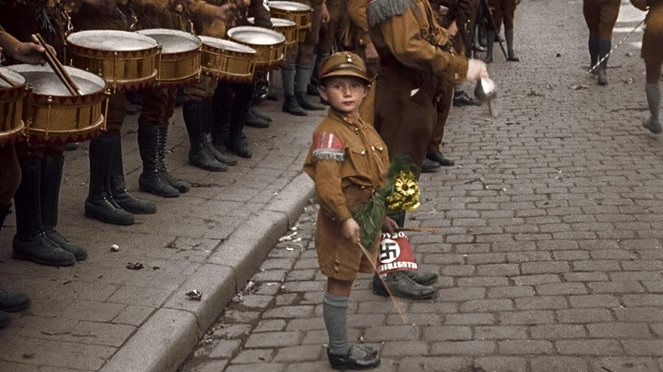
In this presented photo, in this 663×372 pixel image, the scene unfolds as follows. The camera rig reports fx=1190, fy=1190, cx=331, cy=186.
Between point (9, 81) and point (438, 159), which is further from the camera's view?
point (438, 159)

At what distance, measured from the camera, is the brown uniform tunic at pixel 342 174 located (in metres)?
4.98

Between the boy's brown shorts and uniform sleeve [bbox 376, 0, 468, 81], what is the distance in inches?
42.1

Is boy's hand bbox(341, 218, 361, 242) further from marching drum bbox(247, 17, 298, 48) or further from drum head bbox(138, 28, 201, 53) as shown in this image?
marching drum bbox(247, 17, 298, 48)

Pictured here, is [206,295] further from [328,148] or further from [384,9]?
[384,9]

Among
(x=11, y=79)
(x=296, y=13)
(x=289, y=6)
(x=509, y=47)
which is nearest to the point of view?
(x=11, y=79)

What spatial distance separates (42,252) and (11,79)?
1437 millimetres

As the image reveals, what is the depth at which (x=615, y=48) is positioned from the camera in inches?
682

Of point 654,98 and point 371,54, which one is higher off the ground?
point 371,54

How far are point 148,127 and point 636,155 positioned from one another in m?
4.29

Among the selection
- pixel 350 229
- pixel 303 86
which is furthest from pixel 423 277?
pixel 303 86

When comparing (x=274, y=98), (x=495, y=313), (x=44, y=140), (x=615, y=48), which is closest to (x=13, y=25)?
(x=44, y=140)

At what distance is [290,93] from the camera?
38.3 feet

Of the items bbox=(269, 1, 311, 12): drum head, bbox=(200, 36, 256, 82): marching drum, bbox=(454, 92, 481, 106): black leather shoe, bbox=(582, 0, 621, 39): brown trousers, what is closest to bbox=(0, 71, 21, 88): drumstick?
bbox=(200, 36, 256, 82): marching drum

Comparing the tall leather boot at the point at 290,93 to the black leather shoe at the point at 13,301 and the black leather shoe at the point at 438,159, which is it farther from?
the black leather shoe at the point at 13,301
